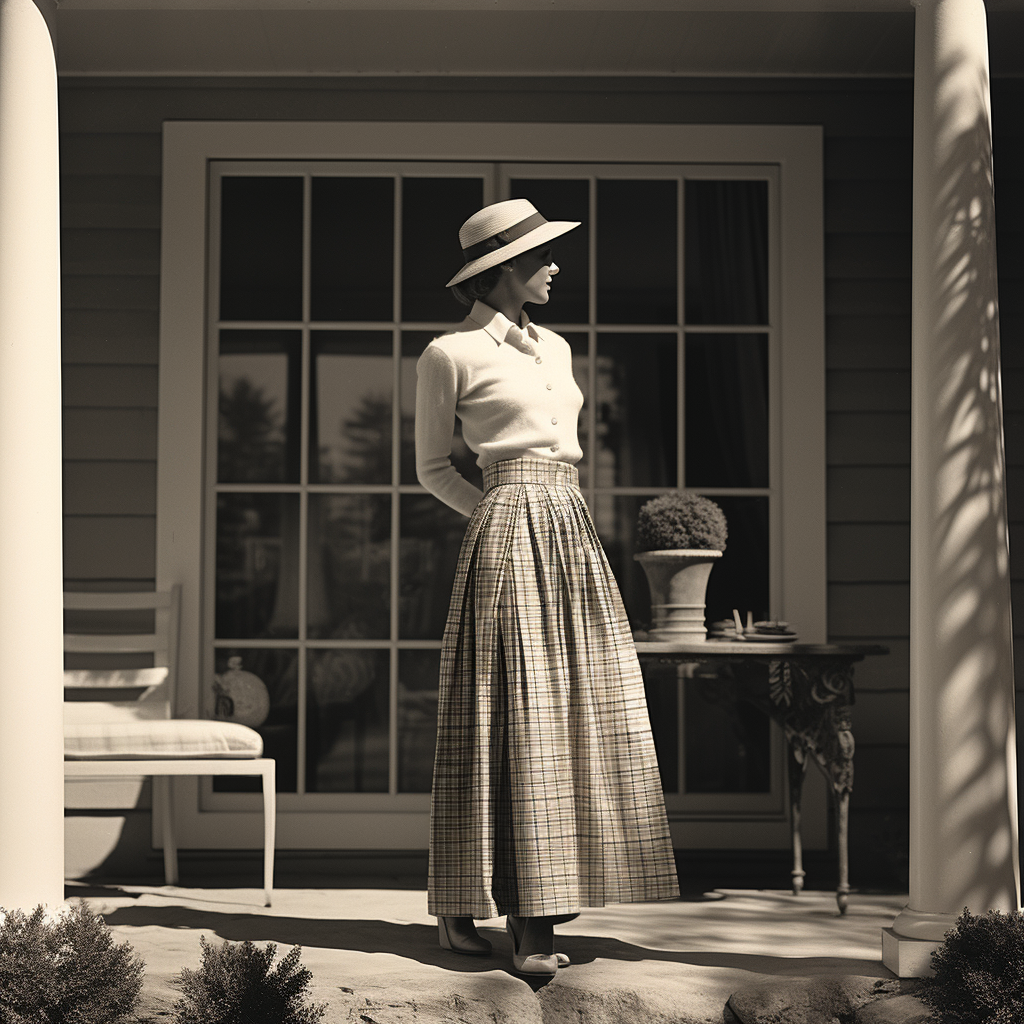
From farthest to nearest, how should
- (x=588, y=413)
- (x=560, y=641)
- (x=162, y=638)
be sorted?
(x=588, y=413) → (x=162, y=638) → (x=560, y=641)

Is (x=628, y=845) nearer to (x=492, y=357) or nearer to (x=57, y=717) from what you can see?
(x=492, y=357)

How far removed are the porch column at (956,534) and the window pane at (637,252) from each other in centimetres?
154

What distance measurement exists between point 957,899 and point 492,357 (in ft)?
5.15

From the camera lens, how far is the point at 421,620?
4.38 meters

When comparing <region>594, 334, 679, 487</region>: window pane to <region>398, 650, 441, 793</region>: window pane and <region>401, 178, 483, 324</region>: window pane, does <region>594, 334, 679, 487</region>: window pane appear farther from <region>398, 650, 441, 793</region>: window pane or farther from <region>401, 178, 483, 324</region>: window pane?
<region>398, 650, 441, 793</region>: window pane

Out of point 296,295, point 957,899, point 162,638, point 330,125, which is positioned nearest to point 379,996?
point 957,899

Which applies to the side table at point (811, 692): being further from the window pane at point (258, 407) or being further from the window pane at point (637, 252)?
the window pane at point (258, 407)

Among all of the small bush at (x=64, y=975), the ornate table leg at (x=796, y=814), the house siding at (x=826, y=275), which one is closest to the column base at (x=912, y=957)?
the ornate table leg at (x=796, y=814)

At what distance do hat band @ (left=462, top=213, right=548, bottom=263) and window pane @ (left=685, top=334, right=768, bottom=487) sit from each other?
64.2 inches

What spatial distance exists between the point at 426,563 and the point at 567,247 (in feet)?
3.97

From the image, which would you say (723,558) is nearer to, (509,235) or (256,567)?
(256,567)

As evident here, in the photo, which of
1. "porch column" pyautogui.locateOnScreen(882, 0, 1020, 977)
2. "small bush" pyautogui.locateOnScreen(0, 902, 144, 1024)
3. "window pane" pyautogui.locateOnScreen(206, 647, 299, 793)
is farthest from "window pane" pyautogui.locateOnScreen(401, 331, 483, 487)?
"small bush" pyautogui.locateOnScreen(0, 902, 144, 1024)

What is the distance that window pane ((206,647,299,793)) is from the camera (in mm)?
4320

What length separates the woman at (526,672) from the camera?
8.93 ft
